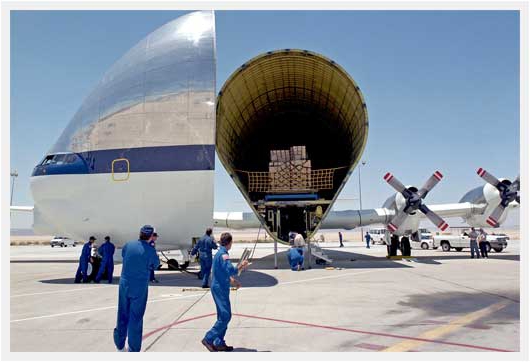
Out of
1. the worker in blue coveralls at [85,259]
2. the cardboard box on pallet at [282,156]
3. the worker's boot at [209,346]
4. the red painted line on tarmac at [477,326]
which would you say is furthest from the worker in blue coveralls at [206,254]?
the cardboard box on pallet at [282,156]

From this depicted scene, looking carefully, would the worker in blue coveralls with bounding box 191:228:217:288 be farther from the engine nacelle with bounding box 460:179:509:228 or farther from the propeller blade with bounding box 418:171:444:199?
the engine nacelle with bounding box 460:179:509:228

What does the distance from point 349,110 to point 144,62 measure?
8.80 meters

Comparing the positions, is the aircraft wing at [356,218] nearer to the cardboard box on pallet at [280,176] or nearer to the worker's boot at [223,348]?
the cardboard box on pallet at [280,176]

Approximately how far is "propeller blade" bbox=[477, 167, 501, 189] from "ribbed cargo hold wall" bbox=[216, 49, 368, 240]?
714 cm

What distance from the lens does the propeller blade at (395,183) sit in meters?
18.4

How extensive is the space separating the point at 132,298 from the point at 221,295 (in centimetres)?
121

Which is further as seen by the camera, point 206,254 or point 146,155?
point 146,155

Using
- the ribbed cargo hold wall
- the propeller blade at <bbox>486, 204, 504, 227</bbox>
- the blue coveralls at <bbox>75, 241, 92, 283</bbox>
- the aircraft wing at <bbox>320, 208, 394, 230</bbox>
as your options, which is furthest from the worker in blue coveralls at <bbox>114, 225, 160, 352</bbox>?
the propeller blade at <bbox>486, 204, 504, 227</bbox>

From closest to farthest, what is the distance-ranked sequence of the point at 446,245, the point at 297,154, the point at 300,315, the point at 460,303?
1. the point at 300,315
2. the point at 460,303
3. the point at 297,154
4. the point at 446,245

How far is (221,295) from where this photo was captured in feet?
16.8

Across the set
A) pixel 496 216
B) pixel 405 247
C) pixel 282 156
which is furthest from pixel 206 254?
pixel 496 216

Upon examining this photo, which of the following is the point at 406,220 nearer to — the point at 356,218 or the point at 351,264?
the point at 356,218

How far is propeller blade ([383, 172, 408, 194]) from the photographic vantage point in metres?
18.4

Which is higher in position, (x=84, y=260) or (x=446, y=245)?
(x=84, y=260)
